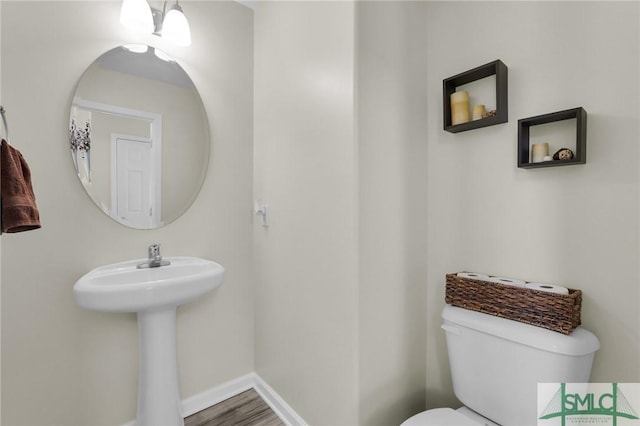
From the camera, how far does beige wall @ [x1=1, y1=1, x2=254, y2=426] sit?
1175 millimetres

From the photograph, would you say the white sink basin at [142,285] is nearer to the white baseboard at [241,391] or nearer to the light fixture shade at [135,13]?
the white baseboard at [241,391]

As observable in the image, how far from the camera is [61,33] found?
1254 mm

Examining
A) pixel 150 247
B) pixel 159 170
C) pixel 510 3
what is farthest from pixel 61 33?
→ pixel 510 3

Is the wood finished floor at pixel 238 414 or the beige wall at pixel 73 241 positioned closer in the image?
the beige wall at pixel 73 241

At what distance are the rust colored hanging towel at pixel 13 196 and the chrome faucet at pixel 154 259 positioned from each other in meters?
0.61

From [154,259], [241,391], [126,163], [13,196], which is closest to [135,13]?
[126,163]

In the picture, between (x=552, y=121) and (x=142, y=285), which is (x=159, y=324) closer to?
(x=142, y=285)

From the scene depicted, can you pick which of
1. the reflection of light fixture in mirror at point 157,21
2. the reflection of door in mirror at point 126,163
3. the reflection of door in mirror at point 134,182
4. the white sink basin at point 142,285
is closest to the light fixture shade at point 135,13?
the reflection of light fixture in mirror at point 157,21

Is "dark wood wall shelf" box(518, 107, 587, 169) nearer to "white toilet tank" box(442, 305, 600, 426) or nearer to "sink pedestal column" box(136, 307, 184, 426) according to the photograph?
"white toilet tank" box(442, 305, 600, 426)

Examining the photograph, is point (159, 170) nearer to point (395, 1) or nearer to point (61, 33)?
point (61, 33)

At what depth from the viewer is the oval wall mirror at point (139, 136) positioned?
4.41ft

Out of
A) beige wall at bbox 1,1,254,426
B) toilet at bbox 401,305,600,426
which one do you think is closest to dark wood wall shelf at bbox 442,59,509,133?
toilet at bbox 401,305,600,426

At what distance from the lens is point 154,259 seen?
4.70 ft

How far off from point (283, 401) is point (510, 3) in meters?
2.12
